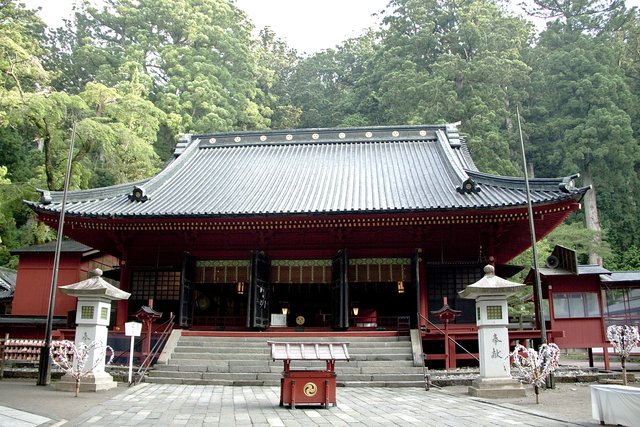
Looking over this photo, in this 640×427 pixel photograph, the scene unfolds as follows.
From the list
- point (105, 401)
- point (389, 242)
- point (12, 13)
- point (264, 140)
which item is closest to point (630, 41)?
point (264, 140)

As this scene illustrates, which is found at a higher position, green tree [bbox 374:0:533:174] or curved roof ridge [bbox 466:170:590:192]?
green tree [bbox 374:0:533:174]

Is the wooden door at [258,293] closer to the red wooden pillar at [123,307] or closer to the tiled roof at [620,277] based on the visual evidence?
the red wooden pillar at [123,307]

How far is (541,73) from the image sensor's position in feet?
149

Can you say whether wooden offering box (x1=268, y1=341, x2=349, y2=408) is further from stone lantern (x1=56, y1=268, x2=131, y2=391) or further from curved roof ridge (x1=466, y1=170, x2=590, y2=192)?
curved roof ridge (x1=466, y1=170, x2=590, y2=192)

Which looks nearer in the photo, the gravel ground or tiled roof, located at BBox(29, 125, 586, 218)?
the gravel ground

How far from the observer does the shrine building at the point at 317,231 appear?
663 inches

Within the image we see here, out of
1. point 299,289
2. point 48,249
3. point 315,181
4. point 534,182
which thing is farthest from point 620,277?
point 48,249

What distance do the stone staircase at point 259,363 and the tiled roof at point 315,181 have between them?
393 cm

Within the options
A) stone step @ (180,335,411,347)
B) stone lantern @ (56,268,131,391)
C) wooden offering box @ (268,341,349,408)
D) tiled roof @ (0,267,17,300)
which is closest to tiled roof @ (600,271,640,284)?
stone step @ (180,335,411,347)

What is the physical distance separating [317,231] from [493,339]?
828 cm

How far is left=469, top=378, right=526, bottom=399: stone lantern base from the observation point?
1114 cm

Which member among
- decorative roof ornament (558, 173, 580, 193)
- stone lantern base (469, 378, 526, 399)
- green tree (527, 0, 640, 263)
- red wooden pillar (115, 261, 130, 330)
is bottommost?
stone lantern base (469, 378, 526, 399)

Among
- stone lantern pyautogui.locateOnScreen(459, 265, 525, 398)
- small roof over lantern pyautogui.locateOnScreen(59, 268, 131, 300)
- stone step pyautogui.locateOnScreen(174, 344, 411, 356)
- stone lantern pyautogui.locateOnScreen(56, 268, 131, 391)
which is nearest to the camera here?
stone lantern pyautogui.locateOnScreen(459, 265, 525, 398)

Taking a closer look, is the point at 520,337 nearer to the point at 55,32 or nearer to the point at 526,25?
the point at 526,25
